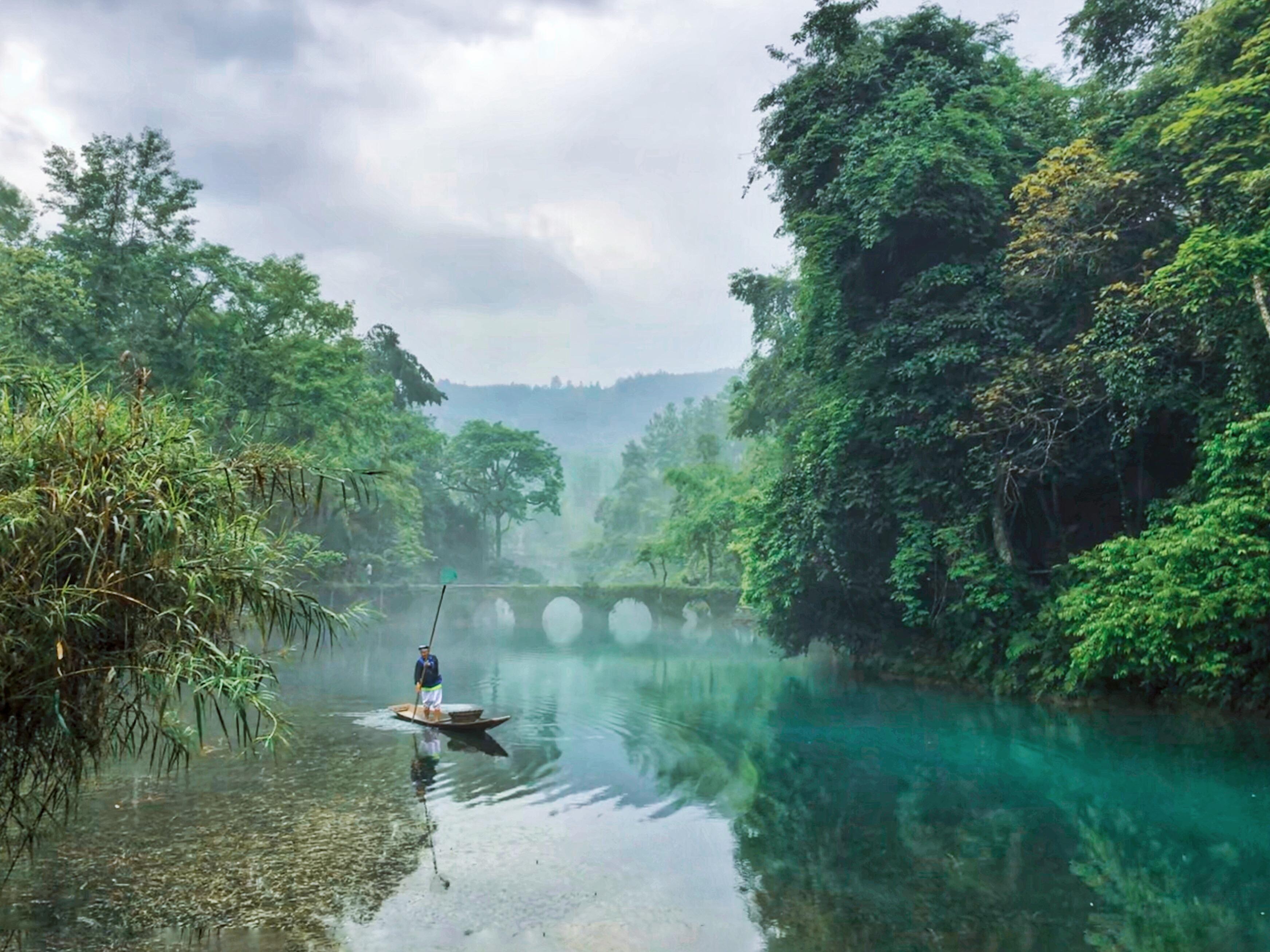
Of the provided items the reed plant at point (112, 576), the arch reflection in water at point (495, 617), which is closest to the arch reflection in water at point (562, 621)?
the arch reflection in water at point (495, 617)

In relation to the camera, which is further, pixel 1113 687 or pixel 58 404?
pixel 1113 687

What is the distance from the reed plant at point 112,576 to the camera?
189 inches

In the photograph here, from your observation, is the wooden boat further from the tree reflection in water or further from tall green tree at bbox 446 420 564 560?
tall green tree at bbox 446 420 564 560

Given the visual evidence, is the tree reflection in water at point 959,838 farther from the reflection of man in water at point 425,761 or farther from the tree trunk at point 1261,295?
the tree trunk at point 1261,295

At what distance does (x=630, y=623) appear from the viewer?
60031 millimetres

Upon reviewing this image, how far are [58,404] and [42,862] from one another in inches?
201

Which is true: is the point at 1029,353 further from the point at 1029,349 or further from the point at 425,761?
the point at 425,761

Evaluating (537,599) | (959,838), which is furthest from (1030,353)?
(537,599)

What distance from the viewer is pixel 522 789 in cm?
1163

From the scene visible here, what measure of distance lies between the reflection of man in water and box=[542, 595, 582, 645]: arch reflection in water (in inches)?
1059

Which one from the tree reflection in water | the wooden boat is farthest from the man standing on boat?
the tree reflection in water

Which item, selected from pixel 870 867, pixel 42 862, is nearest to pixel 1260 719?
pixel 870 867

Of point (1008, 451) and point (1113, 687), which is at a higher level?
point (1008, 451)

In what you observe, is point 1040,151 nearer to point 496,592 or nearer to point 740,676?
point 740,676
